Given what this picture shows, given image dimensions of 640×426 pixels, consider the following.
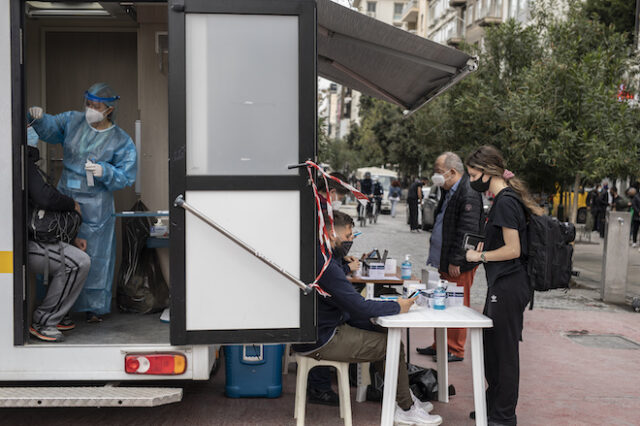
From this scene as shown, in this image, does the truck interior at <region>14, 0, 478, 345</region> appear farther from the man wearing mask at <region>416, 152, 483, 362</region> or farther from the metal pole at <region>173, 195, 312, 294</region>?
the man wearing mask at <region>416, 152, 483, 362</region>

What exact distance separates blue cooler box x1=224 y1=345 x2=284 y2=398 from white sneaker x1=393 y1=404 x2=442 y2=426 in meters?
0.98

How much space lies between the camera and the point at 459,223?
5965 millimetres

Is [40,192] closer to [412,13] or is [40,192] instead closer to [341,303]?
[341,303]

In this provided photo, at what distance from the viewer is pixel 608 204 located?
20.6 m

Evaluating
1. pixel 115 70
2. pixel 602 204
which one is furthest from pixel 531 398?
pixel 602 204

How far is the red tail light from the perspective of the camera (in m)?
3.83

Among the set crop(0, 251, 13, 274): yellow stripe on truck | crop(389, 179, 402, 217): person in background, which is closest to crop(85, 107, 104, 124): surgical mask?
crop(0, 251, 13, 274): yellow stripe on truck

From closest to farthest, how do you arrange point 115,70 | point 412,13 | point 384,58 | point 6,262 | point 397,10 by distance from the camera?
point 6,262 → point 384,58 → point 115,70 → point 412,13 → point 397,10

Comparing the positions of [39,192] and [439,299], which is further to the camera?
[439,299]

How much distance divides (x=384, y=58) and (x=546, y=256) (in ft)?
7.87

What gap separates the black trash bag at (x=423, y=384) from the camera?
5.22 m

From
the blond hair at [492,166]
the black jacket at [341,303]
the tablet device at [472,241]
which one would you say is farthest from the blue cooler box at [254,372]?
the blond hair at [492,166]

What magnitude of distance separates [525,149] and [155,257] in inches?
319

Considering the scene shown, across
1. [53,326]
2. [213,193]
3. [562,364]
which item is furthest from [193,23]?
[562,364]
